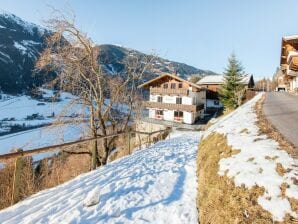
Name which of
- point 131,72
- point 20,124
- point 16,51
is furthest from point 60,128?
point 16,51

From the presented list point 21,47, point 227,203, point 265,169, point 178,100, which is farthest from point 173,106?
point 21,47

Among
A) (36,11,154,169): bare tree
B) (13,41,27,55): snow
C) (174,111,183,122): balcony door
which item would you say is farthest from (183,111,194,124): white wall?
(13,41,27,55): snow

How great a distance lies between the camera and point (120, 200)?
5270 mm

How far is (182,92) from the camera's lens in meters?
41.2

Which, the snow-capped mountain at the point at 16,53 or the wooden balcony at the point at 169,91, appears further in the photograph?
the snow-capped mountain at the point at 16,53

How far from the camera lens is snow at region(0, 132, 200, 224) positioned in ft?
15.1

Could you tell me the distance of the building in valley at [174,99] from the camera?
4091 cm

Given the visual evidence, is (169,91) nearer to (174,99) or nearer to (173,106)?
(174,99)

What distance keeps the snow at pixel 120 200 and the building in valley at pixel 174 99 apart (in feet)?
112

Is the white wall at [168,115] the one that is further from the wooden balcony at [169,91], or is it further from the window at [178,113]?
the wooden balcony at [169,91]

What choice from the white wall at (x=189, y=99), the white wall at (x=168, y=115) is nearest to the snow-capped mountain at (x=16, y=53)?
the white wall at (x=189, y=99)

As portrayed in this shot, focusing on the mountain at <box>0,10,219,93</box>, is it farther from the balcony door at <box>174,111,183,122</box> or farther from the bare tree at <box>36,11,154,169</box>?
the bare tree at <box>36,11,154,169</box>

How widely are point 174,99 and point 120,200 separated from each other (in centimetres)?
3808

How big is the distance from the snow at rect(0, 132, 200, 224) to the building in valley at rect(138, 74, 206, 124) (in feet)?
112
